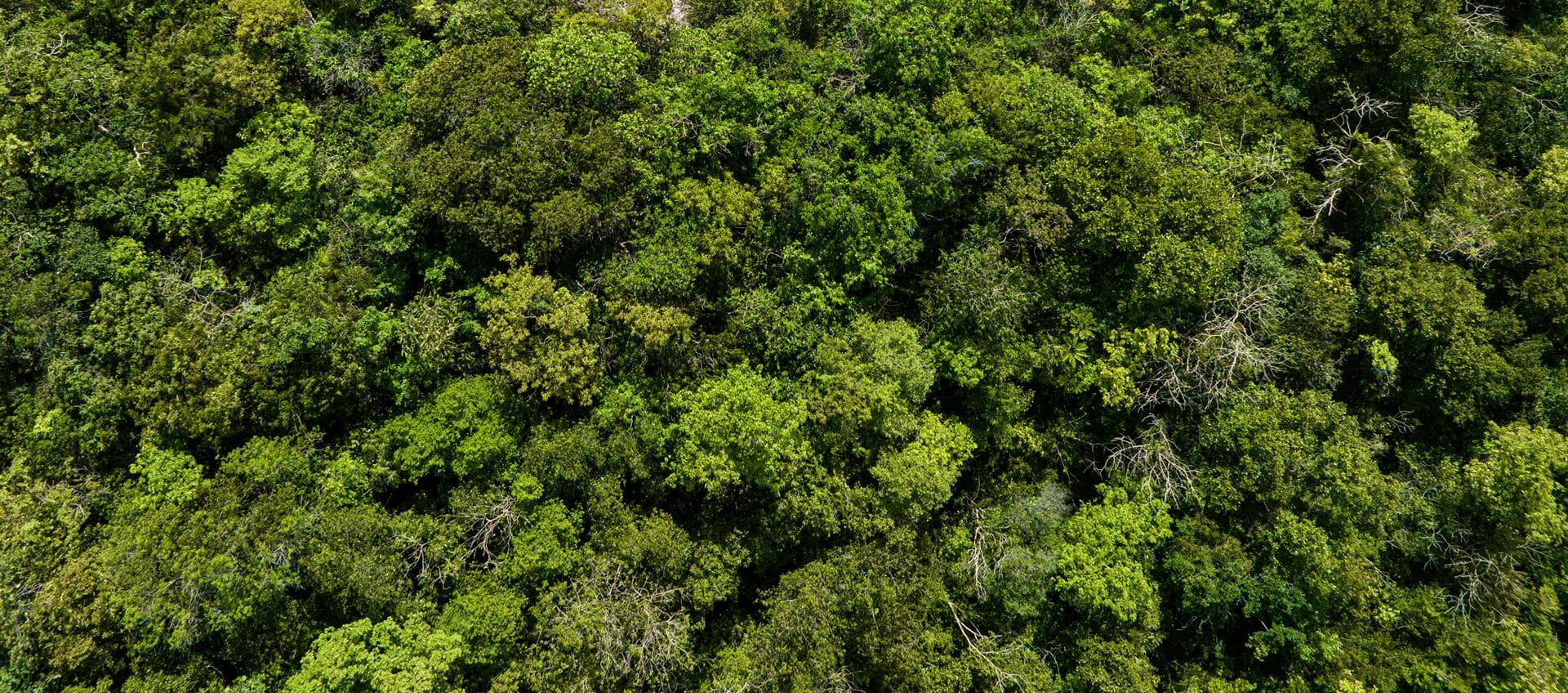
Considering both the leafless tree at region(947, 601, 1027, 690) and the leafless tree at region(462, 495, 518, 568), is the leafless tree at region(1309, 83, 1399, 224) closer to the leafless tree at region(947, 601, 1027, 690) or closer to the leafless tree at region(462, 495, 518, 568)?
the leafless tree at region(947, 601, 1027, 690)

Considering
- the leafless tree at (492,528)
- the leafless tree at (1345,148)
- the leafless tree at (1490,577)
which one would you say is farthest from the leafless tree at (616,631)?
the leafless tree at (1345,148)

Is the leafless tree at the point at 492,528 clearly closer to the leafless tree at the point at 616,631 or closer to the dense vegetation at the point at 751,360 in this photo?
the dense vegetation at the point at 751,360

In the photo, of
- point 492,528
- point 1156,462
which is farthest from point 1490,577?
point 492,528

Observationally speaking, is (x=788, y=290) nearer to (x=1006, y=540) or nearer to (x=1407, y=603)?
(x=1006, y=540)

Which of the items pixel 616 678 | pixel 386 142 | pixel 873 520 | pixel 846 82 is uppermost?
pixel 846 82

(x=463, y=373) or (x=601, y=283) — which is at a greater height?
(x=601, y=283)

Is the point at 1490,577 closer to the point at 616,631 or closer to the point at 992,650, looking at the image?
the point at 992,650

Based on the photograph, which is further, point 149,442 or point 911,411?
point 911,411

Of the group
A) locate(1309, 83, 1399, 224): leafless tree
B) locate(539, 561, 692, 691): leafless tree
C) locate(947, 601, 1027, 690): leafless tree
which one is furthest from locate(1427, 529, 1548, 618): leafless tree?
locate(539, 561, 692, 691): leafless tree

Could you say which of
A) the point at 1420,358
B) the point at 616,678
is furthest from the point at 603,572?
the point at 1420,358
